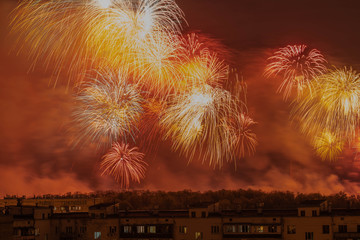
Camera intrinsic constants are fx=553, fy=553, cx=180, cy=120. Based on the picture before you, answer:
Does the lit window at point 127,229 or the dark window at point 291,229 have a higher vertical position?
the lit window at point 127,229

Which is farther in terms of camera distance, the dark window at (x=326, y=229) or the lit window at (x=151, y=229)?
the lit window at (x=151, y=229)

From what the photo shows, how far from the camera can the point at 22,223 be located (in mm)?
73812

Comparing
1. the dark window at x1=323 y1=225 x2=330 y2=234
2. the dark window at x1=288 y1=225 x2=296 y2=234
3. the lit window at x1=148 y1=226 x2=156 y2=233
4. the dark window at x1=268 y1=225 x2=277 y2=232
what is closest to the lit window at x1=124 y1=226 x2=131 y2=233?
the lit window at x1=148 y1=226 x2=156 y2=233

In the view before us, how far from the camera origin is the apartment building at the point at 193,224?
64500mm

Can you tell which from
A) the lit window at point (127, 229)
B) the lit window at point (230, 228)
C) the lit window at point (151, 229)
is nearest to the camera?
the lit window at point (230, 228)

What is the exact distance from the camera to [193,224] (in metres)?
70.2

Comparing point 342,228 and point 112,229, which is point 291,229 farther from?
point 112,229

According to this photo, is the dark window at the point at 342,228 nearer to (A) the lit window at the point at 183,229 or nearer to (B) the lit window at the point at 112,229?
(A) the lit window at the point at 183,229

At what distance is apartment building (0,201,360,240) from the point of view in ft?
212

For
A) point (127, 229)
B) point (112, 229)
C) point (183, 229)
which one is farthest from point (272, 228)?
point (112, 229)

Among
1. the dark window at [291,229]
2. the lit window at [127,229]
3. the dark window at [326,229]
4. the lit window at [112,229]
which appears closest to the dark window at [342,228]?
the dark window at [326,229]

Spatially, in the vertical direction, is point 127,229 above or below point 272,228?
above

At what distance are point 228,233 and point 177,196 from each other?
81.2m

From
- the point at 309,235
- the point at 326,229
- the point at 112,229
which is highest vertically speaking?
the point at 112,229
